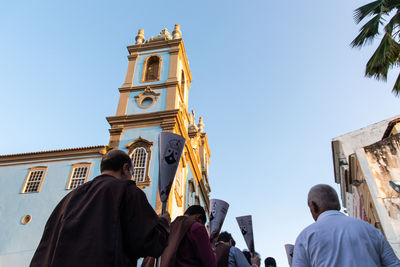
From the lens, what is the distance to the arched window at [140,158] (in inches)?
732

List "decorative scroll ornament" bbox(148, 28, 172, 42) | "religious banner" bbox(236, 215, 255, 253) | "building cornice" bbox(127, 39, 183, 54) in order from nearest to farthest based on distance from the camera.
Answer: "religious banner" bbox(236, 215, 255, 253) < "building cornice" bbox(127, 39, 183, 54) < "decorative scroll ornament" bbox(148, 28, 172, 42)

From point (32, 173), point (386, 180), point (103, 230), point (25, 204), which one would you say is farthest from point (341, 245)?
point (32, 173)

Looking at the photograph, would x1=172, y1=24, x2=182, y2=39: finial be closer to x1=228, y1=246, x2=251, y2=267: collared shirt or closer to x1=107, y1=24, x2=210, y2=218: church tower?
x1=107, y1=24, x2=210, y2=218: church tower

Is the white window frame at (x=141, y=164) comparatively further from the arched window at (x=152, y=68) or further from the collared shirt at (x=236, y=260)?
the collared shirt at (x=236, y=260)

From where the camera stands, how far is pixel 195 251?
388 centimetres

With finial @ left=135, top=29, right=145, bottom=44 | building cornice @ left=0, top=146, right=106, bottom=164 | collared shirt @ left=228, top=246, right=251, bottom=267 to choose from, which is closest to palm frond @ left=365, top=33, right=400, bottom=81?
collared shirt @ left=228, top=246, right=251, bottom=267

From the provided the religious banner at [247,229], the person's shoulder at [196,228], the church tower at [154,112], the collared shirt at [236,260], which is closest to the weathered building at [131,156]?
the church tower at [154,112]

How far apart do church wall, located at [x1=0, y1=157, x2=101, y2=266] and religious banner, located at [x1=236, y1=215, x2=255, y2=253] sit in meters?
12.6

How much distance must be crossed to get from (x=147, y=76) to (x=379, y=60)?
17.8m

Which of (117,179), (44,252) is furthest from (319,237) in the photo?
(44,252)

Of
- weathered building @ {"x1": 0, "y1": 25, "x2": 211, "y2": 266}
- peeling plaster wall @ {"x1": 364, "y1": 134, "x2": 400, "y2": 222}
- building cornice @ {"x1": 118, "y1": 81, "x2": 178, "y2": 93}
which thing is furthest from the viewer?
building cornice @ {"x1": 118, "y1": 81, "x2": 178, "y2": 93}

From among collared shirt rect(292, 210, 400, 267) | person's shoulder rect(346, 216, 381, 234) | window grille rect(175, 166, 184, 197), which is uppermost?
window grille rect(175, 166, 184, 197)

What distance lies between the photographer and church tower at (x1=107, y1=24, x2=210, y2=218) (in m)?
19.5

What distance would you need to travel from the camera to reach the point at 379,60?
33.0ft
